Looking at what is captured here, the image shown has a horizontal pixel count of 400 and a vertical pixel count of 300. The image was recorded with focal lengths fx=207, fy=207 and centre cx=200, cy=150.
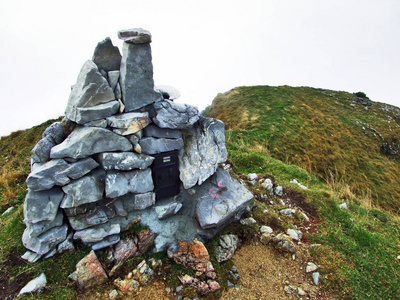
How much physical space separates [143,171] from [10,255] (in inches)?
127

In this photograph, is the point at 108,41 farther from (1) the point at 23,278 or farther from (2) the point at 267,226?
(2) the point at 267,226

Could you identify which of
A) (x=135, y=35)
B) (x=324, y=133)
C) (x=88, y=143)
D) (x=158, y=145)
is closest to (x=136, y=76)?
(x=135, y=35)

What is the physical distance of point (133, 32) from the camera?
4523 millimetres

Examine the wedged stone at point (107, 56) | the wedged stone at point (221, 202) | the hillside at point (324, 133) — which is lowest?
the hillside at point (324, 133)

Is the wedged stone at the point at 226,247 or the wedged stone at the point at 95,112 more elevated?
the wedged stone at the point at 95,112

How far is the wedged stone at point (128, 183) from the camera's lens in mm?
4562

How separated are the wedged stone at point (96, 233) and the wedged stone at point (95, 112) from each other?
233 centimetres

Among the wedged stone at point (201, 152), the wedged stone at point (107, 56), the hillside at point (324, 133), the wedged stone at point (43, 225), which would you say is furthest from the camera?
the hillside at point (324, 133)

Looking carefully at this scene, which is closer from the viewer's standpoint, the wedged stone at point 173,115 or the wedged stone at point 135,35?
the wedged stone at point 135,35

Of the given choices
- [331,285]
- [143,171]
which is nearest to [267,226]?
[331,285]

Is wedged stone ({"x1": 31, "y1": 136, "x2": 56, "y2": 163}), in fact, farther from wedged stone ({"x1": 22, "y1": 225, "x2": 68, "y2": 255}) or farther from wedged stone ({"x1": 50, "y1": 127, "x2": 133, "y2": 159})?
wedged stone ({"x1": 22, "y1": 225, "x2": 68, "y2": 255})

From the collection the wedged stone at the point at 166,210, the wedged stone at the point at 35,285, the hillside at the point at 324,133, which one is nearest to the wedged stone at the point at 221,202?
the wedged stone at the point at 166,210

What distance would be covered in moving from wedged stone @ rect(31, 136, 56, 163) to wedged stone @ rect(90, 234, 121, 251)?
2.12 meters

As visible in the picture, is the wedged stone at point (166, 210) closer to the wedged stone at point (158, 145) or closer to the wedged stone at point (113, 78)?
the wedged stone at point (158, 145)
